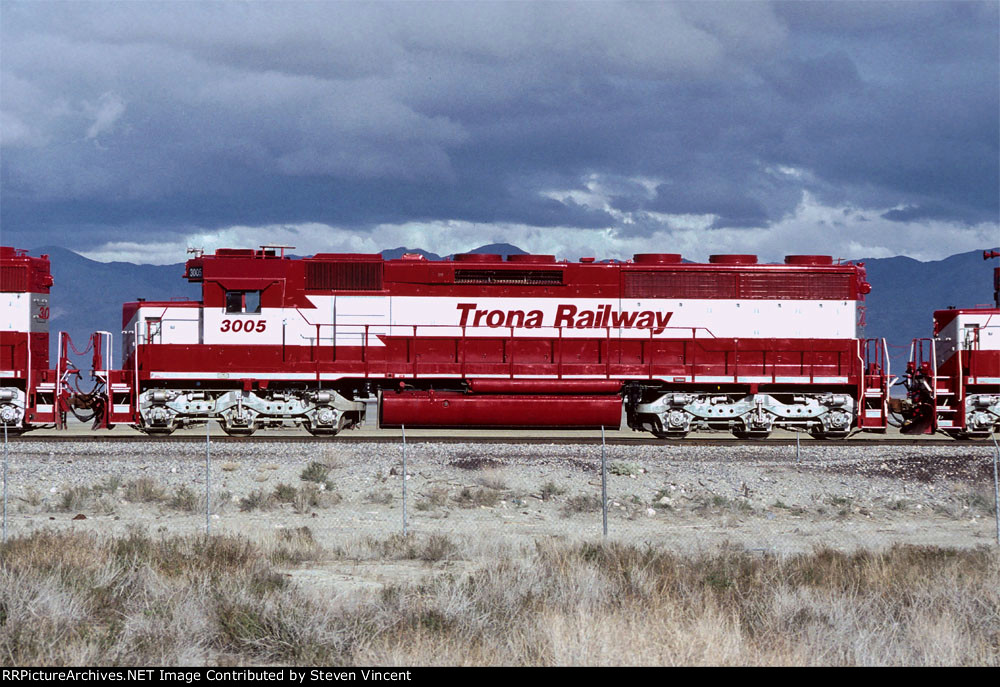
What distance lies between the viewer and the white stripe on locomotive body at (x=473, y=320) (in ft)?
71.7

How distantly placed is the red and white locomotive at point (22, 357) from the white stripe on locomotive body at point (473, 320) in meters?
2.41

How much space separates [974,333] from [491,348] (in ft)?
35.9

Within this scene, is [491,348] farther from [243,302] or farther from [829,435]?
[829,435]

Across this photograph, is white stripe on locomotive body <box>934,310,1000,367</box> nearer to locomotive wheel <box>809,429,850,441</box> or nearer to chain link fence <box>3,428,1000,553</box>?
locomotive wheel <box>809,429,850,441</box>

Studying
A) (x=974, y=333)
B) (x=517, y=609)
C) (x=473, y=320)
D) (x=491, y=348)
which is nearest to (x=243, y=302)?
(x=473, y=320)

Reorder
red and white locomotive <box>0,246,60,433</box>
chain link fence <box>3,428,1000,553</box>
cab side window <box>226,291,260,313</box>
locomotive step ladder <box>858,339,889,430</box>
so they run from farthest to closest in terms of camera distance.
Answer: red and white locomotive <box>0,246,60,433</box> → locomotive step ladder <box>858,339,889,430</box> → cab side window <box>226,291,260,313</box> → chain link fence <box>3,428,1000,553</box>

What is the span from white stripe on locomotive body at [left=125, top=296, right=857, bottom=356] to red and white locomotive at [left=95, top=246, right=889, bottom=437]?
30mm

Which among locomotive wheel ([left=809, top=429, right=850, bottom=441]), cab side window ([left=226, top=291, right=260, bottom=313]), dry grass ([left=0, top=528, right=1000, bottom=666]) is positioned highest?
cab side window ([left=226, top=291, right=260, bottom=313])

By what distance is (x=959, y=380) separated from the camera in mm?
22922

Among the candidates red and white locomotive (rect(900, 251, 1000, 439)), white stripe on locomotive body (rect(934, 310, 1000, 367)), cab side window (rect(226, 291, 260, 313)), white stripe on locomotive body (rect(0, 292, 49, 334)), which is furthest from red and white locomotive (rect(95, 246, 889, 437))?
white stripe on locomotive body (rect(934, 310, 1000, 367))

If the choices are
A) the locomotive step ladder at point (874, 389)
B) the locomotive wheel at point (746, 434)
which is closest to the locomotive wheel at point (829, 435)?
the locomotive step ladder at point (874, 389)

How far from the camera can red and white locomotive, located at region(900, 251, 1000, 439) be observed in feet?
75.9

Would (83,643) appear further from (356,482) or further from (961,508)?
(961,508)

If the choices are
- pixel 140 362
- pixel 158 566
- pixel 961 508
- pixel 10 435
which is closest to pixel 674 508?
pixel 961 508
